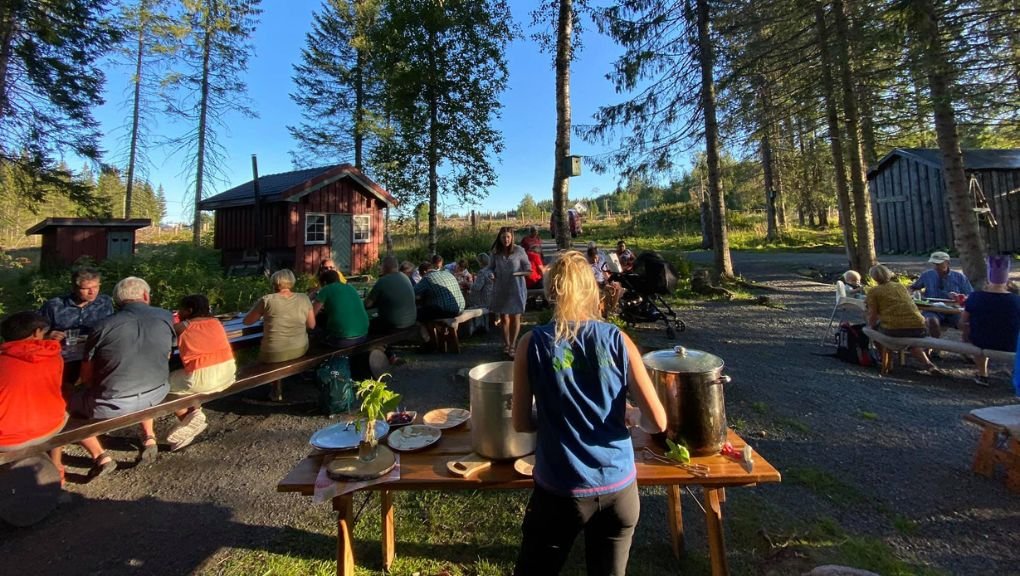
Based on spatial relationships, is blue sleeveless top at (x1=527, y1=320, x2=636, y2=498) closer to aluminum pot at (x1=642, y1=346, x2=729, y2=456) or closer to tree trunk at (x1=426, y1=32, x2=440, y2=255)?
aluminum pot at (x1=642, y1=346, x2=729, y2=456)

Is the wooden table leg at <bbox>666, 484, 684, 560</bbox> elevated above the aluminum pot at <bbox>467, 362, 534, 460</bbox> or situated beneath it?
situated beneath

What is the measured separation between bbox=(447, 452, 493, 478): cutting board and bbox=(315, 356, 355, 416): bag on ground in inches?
112

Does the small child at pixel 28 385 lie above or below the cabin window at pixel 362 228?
below

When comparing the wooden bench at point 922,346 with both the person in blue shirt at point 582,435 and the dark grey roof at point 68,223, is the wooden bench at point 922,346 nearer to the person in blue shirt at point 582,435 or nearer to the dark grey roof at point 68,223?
the person in blue shirt at point 582,435

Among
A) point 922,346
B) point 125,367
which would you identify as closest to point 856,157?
point 922,346

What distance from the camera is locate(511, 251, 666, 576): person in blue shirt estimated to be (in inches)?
68.9

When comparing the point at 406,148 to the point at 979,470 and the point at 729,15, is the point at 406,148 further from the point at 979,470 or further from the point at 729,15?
the point at 979,470

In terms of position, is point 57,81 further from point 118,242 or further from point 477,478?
point 477,478

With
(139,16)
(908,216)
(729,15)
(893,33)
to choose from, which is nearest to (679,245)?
(908,216)

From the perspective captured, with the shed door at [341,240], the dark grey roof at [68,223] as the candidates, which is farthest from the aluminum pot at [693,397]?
the dark grey roof at [68,223]

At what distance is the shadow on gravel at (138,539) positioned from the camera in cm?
266

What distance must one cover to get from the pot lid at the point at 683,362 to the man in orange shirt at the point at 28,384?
396 centimetres

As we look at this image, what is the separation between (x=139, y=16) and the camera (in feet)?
68.2

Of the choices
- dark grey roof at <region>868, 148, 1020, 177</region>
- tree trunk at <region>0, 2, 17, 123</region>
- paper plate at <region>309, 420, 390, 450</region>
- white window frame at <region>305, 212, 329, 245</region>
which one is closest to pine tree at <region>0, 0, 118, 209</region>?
tree trunk at <region>0, 2, 17, 123</region>
